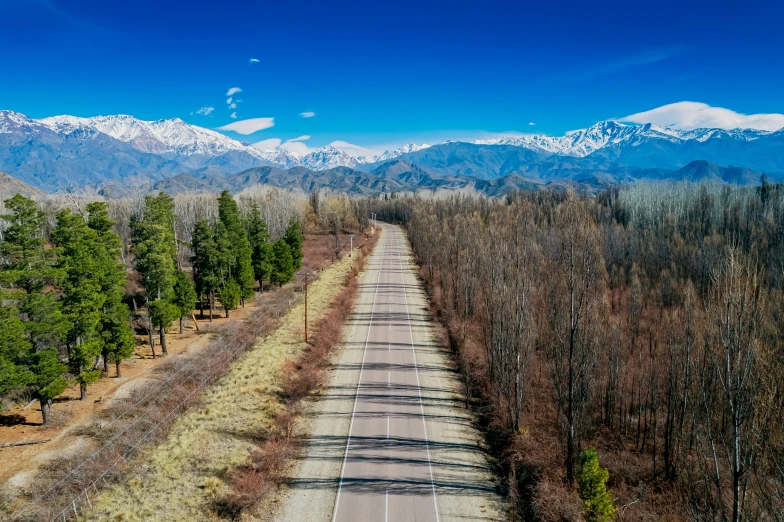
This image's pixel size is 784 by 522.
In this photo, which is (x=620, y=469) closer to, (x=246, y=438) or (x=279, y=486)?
(x=279, y=486)

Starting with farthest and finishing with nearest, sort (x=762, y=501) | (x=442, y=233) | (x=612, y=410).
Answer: (x=442, y=233), (x=612, y=410), (x=762, y=501)

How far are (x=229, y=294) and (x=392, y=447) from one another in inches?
1573

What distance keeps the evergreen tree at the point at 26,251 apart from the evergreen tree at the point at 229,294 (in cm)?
2478

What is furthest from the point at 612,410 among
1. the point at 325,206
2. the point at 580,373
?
the point at 325,206

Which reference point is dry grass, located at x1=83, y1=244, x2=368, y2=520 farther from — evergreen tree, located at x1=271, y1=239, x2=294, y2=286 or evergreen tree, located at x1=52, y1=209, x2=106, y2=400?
evergreen tree, located at x1=271, y1=239, x2=294, y2=286

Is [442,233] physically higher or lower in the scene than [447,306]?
higher

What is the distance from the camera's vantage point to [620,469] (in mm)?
26828

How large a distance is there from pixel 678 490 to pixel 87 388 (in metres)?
47.1

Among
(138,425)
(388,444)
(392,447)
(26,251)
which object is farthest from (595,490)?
(26,251)

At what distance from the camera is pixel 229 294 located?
59.3m

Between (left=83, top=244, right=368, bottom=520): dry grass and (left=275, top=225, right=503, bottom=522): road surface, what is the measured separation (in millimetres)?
3977

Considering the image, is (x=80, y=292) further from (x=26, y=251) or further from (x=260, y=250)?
(x=260, y=250)

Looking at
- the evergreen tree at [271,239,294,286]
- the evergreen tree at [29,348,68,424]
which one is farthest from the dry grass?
the evergreen tree at [271,239,294,286]

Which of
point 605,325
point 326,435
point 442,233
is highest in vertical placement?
point 442,233
